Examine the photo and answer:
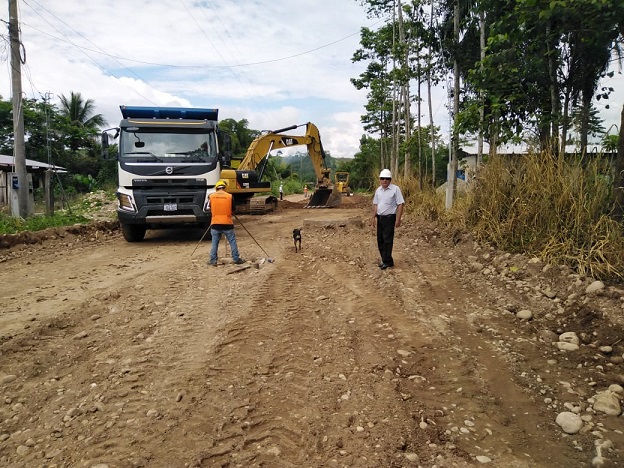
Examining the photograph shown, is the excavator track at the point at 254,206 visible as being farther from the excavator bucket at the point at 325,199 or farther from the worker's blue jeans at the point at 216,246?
the worker's blue jeans at the point at 216,246

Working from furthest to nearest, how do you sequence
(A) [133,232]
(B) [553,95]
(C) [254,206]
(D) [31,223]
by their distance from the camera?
1. (C) [254,206]
2. (D) [31,223]
3. (A) [133,232]
4. (B) [553,95]

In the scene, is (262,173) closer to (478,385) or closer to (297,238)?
(297,238)

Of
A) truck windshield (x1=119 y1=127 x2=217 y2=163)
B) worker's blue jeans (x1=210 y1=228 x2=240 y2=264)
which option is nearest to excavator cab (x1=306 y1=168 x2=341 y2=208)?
truck windshield (x1=119 y1=127 x2=217 y2=163)

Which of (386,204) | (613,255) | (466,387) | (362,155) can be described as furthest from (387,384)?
(362,155)

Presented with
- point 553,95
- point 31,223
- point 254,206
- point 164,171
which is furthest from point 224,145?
point 553,95

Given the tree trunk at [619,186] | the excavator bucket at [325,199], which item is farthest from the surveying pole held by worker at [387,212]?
the excavator bucket at [325,199]

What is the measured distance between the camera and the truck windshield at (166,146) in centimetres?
1006

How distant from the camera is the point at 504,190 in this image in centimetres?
742

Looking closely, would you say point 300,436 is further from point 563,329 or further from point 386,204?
point 386,204

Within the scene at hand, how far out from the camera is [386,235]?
7.18 meters

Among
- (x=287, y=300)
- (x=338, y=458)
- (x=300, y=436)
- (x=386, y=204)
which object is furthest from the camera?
(x=386, y=204)

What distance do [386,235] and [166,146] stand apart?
589 centimetres

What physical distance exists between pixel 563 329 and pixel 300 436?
10.4ft

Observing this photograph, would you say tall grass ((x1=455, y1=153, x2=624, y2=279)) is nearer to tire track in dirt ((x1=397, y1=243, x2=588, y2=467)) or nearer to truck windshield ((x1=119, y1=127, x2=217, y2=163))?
tire track in dirt ((x1=397, y1=243, x2=588, y2=467))
